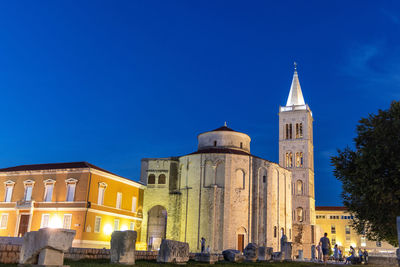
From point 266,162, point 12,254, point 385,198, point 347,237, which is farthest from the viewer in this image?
point 347,237

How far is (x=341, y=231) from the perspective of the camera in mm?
80938

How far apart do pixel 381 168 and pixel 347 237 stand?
2768 inches

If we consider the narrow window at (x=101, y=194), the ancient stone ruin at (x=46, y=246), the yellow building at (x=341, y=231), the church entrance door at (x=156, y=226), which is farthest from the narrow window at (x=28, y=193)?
the yellow building at (x=341, y=231)

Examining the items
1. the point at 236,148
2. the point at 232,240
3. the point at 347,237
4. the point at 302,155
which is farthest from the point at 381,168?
the point at 347,237

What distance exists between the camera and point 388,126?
1664 cm

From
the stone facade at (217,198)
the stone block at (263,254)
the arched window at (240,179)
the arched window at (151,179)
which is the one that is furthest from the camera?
the arched window at (151,179)

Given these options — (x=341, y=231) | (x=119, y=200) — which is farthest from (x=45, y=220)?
(x=341, y=231)

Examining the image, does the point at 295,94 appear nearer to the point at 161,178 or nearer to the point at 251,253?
the point at 161,178

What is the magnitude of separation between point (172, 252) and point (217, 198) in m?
26.7

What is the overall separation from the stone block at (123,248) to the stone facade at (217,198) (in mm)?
27802

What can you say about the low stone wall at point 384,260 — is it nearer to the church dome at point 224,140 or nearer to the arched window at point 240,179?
the arched window at point 240,179

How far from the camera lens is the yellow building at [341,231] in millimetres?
78500

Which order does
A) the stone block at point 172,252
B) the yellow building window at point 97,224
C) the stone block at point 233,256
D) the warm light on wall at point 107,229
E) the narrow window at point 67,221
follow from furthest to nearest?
1. the warm light on wall at point 107,229
2. the yellow building window at point 97,224
3. the narrow window at point 67,221
4. the stone block at point 233,256
5. the stone block at point 172,252

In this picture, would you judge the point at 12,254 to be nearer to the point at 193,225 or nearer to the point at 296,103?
the point at 193,225
